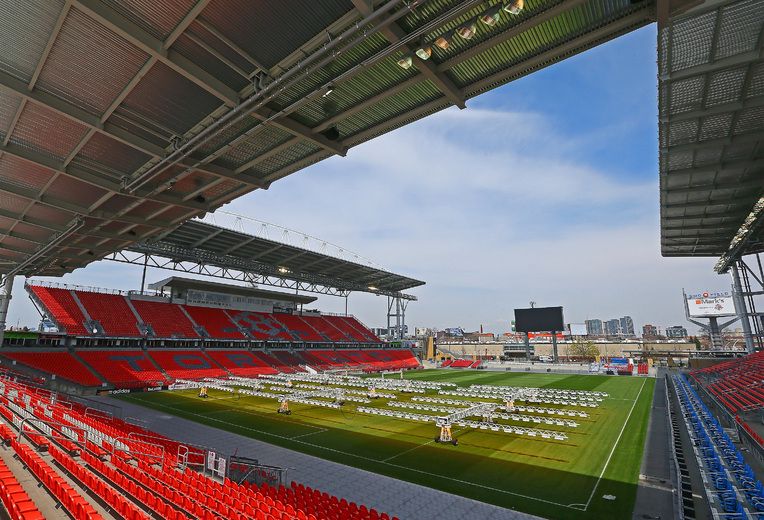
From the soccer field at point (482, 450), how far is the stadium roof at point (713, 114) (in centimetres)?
1713

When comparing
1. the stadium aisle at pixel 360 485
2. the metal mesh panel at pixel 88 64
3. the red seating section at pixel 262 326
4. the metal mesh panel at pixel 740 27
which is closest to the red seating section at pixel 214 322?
the red seating section at pixel 262 326

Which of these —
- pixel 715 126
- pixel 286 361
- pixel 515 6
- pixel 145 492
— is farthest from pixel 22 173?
pixel 286 361

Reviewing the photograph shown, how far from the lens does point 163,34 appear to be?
8922 millimetres

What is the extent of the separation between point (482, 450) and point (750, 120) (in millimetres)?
21827

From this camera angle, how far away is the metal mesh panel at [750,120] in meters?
18.5

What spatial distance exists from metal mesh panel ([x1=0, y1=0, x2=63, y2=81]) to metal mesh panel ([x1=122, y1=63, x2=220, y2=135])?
6.89 ft

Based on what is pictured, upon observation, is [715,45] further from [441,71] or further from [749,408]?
[749,408]

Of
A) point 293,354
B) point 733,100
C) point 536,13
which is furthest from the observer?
point 293,354

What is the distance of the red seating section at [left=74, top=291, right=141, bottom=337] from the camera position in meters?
42.6

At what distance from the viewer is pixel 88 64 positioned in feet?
32.1

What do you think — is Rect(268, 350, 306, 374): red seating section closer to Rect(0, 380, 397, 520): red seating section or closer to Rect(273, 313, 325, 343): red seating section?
Rect(273, 313, 325, 343): red seating section

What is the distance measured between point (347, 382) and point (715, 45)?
37.2 meters

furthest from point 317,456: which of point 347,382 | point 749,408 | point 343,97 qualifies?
point 749,408

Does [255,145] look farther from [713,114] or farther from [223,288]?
[223,288]
